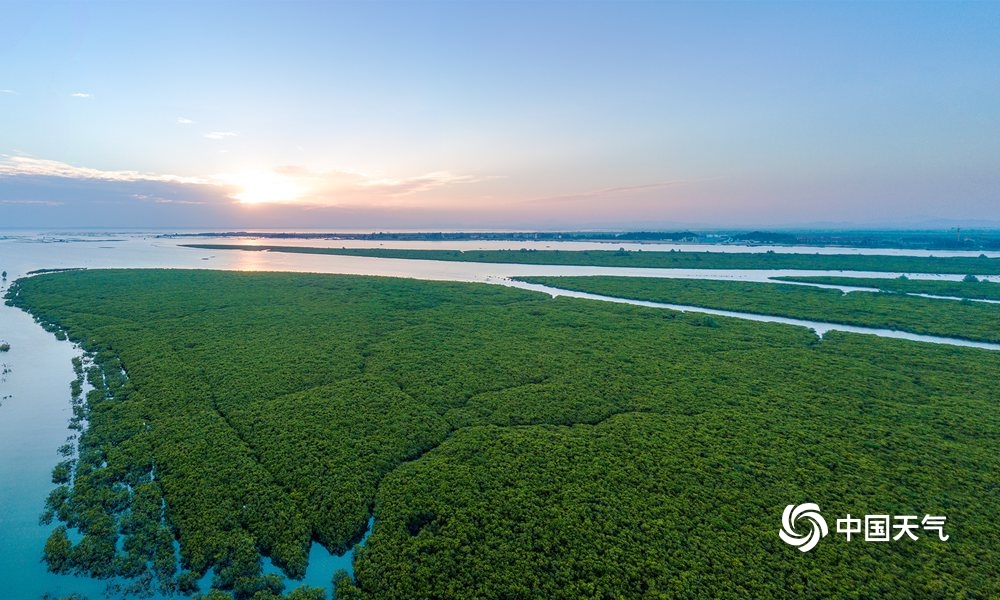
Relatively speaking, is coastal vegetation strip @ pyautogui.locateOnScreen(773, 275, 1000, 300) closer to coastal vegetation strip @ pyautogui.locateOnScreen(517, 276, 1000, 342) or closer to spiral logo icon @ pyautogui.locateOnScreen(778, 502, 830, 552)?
coastal vegetation strip @ pyautogui.locateOnScreen(517, 276, 1000, 342)

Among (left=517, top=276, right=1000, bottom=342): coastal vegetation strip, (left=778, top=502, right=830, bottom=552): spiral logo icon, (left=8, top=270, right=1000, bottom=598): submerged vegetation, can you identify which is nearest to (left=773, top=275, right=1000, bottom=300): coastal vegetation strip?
(left=517, top=276, right=1000, bottom=342): coastal vegetation strip

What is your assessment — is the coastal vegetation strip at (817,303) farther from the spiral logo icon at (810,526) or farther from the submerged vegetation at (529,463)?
the spiral logo icon at (810,526)

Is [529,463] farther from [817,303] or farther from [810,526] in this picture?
[817,303]

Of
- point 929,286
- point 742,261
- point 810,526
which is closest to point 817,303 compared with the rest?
point 929,286

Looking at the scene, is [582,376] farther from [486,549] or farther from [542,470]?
[486,549]

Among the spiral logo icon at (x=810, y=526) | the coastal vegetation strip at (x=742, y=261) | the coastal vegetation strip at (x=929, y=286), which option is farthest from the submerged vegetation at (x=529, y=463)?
the coastal vegetation strip at (x=742, y=261)

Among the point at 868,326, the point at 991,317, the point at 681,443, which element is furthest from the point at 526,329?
the point at 991,317
